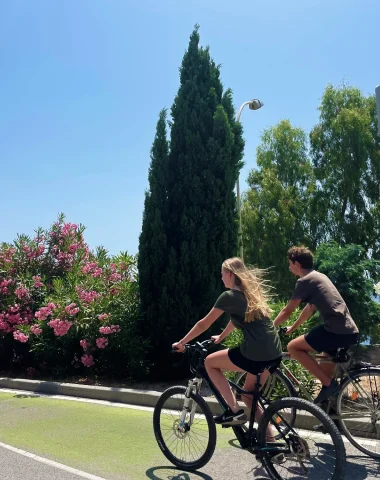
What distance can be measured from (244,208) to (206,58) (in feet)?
60.4

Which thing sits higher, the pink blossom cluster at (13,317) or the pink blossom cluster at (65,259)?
the pink blossom cluster at (65,259)

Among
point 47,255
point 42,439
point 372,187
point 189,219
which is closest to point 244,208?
point 372,187

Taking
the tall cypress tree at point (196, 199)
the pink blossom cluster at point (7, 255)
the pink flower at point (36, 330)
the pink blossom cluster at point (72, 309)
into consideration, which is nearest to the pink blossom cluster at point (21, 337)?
the pink flower at point (36, 330)

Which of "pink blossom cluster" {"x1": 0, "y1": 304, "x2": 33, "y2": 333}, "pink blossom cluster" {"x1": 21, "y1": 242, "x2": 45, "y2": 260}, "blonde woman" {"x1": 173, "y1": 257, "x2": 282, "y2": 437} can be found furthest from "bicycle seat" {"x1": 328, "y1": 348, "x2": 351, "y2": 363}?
"pink blossom cluster" {"x1": 21, "y1": 242, "x2": 45, "y2": 260}

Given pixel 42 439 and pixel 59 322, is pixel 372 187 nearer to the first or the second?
pixel 59 322

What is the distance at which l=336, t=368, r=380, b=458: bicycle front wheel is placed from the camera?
4.92 meters

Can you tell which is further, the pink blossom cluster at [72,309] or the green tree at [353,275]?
the pink blossom cluster at [72,309]

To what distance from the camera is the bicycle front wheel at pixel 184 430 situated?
180 inches

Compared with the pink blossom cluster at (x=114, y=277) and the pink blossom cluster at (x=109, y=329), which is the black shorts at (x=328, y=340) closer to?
the pink blossom cluster at (x=109, y=329)

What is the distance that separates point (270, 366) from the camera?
4.51 m

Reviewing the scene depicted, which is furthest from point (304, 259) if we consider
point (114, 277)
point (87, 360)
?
point (114, 277)

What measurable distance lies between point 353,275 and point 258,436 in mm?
5286

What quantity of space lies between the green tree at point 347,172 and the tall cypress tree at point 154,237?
55.4 feet

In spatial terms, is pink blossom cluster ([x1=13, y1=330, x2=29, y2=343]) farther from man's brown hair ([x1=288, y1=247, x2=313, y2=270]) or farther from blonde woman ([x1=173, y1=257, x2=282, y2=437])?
man's brown hair ([x1=288, y1=247, x2=313, y2=270])
